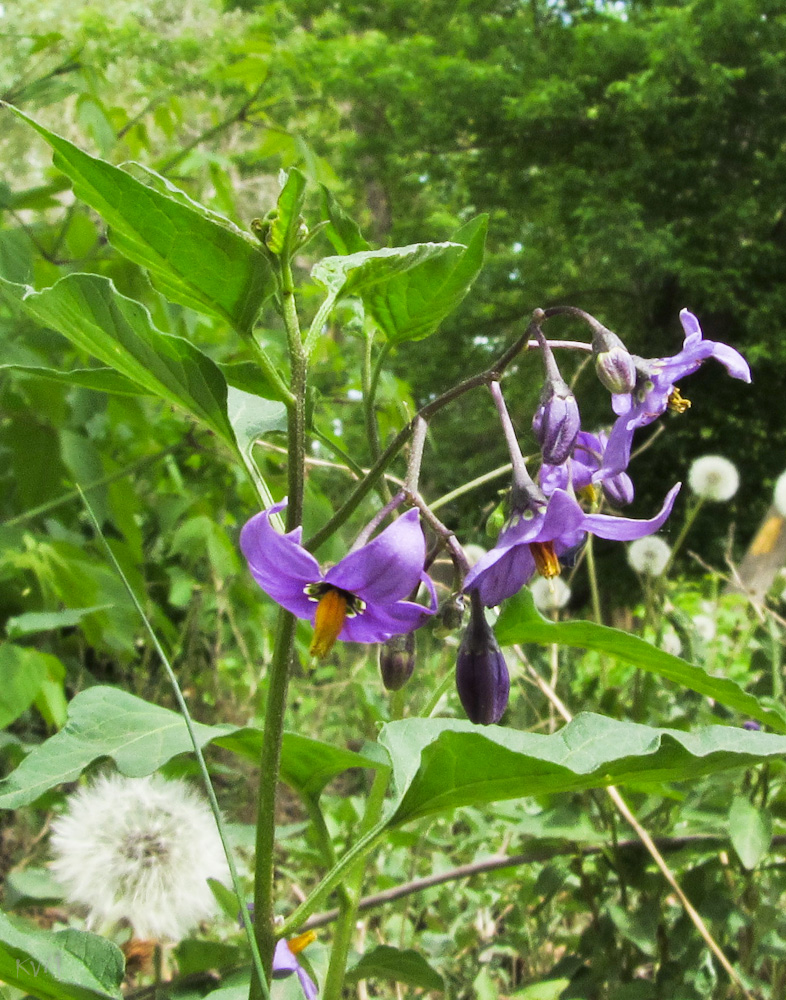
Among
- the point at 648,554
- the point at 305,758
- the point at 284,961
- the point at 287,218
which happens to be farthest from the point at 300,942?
the point at 648,554

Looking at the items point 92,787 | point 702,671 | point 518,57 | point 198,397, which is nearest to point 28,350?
point 92,787

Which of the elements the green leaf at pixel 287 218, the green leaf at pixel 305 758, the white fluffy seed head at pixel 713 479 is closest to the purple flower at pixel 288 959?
the green leaf at pixel 305 758

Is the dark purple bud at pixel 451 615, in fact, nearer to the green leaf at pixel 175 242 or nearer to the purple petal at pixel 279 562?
the purple petal at pixel 279 562

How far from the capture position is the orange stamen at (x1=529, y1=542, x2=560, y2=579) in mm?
641

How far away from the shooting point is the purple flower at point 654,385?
2.17ft

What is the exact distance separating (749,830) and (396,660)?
530mm

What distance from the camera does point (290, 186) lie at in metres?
0.58

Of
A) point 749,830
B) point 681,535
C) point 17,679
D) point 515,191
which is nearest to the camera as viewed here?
point 749,830

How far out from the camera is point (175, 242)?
22.6 inches

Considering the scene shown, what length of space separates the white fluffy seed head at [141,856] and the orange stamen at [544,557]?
2.00 feet

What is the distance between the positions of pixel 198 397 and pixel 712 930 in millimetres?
870

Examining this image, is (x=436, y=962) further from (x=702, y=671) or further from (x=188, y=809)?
(x=702, y=671)

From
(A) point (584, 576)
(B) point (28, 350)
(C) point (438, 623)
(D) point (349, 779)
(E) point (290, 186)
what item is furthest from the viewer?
(A) point (584, 576)

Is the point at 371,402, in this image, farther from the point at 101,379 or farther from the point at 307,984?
the point at 307,984
